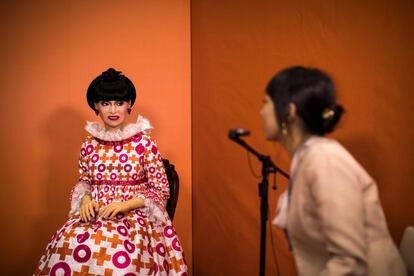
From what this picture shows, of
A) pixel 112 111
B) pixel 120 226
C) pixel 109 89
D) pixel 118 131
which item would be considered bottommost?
pixel 120 226

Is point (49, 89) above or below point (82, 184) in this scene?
above

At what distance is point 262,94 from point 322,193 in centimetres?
110

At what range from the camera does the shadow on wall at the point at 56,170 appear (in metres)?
2.55

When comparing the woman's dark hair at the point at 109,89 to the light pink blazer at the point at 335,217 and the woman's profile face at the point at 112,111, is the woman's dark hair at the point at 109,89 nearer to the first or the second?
the woman's profile face at the point at 112,111

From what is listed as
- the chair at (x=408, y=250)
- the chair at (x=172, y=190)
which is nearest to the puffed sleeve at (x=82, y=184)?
the chair at (x=172, y=190)

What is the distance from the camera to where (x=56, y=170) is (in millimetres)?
2574

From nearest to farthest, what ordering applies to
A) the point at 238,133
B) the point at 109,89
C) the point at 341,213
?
the point at 341,213 < the point at 238,133 < the point at 109,89

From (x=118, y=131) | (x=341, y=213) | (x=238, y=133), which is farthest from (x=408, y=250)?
(x=118, y=131)

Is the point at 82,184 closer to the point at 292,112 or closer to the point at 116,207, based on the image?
the point at 116,207

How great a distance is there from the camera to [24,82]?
2.51 metres

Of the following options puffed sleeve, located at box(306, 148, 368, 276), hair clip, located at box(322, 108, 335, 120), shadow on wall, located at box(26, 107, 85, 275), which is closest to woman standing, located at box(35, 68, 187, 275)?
shadow on wall, located at box(26, 107, 85, 275)

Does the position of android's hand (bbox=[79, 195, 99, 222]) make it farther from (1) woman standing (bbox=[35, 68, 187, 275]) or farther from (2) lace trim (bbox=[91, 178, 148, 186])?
(2) lace trim (bbox=[91, 178, 148, 186])

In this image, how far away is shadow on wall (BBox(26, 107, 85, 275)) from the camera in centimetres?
255

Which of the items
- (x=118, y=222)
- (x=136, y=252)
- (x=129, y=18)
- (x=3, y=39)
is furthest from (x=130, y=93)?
(x=3, y=39)
